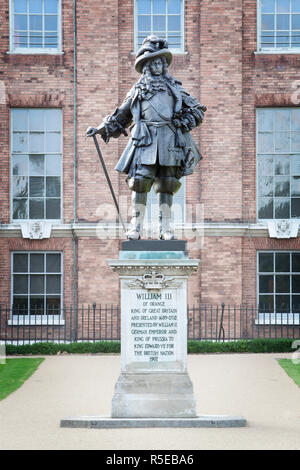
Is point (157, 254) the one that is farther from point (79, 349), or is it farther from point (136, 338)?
point (79, 349)

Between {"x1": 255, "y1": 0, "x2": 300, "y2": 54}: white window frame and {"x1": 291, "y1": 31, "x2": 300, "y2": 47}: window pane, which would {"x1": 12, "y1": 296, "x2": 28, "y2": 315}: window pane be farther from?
{"x1": 291, "y1": 31, "x2": 300, "y2": 47}: window pane

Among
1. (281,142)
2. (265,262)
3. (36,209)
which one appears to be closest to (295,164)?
(281,142)

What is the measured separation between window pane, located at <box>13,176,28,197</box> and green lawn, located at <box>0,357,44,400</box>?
19.2 ft

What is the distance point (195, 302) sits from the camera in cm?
2106

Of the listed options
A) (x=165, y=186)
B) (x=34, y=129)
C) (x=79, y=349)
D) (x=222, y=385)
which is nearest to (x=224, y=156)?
(x=34, y=129)

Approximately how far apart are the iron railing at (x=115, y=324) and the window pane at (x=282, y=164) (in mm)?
4000

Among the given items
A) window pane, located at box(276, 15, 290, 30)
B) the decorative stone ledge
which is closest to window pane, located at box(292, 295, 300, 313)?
the decorative stone ledge

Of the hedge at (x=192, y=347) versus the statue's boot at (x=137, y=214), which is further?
the hedge at (x=192, y=347)

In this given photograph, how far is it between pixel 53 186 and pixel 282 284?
7132mm

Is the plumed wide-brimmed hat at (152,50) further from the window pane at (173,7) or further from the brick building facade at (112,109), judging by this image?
the window pane at (173,7)

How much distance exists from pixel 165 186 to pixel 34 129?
494 inches

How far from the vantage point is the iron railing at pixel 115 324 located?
20.5 m

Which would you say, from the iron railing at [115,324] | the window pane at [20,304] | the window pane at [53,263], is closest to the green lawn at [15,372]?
the iron railing at [115,324]

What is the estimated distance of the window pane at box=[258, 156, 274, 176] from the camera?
21828 millimetres
